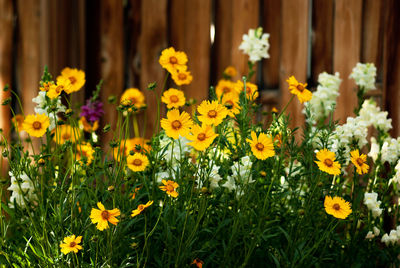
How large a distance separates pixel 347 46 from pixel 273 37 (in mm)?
428

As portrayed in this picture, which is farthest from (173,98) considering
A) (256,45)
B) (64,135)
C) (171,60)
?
(256,45)

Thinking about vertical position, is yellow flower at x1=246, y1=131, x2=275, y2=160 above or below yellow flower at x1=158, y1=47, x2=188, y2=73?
below

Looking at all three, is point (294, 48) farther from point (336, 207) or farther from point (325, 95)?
point (336, 207)

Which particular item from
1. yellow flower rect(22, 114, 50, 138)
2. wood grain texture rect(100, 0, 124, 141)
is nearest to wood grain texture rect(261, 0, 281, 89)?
wood grain texture rect(100, 0, 124, 141)

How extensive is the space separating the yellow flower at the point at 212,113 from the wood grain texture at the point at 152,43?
65.5 inches

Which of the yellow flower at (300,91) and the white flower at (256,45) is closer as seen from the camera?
the yellow flower at (300,91)

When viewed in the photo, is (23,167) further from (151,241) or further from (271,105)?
(271,105)

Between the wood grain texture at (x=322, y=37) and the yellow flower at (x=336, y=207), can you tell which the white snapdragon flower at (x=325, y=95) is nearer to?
the wood grain texture at (x=322, y=37)

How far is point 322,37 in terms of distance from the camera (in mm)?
2375

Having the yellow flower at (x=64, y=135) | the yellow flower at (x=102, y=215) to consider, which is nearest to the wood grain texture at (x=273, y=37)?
the yellow flower at (x=64, y=135)

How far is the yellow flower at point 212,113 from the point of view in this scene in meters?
1.27

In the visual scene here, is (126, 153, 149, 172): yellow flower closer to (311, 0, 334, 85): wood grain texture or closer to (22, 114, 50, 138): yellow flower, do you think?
(22, 114, 50, 138): yellow flower

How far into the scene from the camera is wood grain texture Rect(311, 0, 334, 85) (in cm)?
235

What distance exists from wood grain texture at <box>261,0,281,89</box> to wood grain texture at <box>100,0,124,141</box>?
89cm
